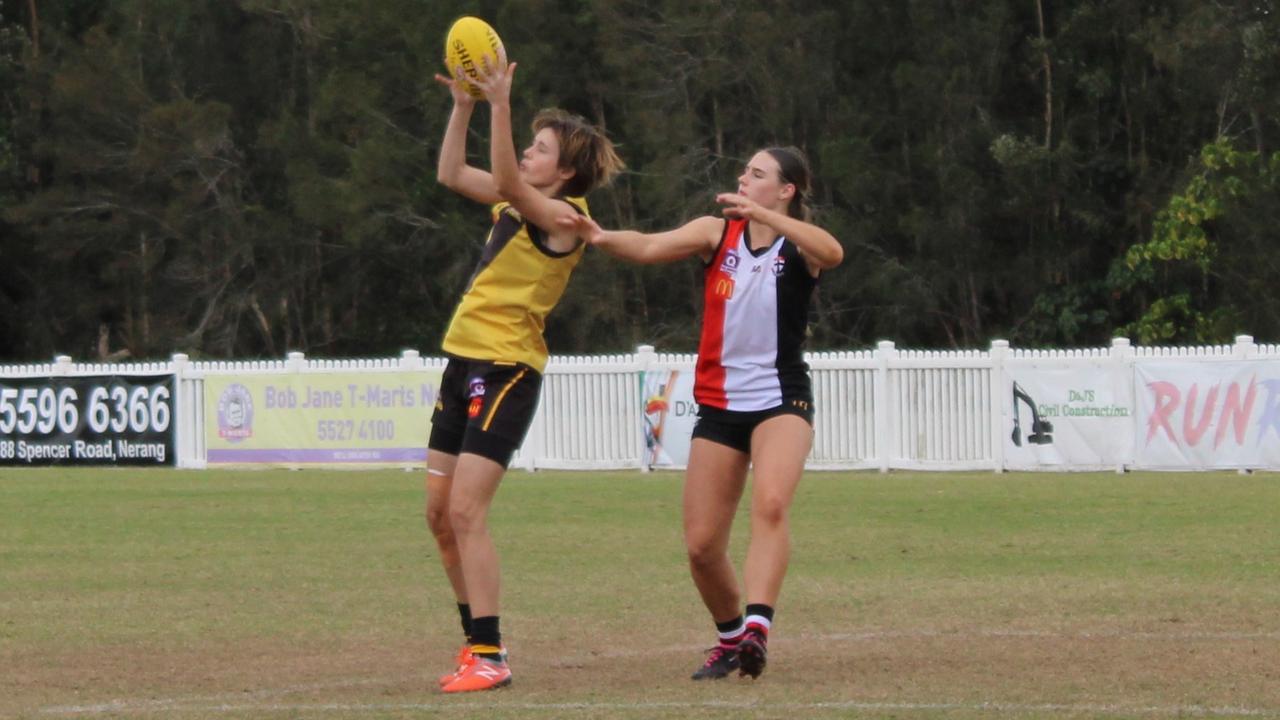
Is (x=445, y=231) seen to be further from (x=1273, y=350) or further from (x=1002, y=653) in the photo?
(x=1002, y=653)

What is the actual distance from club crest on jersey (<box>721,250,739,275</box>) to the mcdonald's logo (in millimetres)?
35

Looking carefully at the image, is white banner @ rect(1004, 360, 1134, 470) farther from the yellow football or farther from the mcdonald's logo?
the yellow football

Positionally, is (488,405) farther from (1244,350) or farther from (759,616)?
(1244,350)

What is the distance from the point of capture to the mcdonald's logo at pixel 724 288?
7785 mm

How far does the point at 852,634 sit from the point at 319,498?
1305 centimetres

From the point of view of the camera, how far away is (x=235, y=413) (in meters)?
29.0

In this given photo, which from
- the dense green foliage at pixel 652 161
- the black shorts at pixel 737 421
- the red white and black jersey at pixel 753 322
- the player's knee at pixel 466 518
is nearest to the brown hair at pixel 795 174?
the red white and black jersey at pixel 753 322

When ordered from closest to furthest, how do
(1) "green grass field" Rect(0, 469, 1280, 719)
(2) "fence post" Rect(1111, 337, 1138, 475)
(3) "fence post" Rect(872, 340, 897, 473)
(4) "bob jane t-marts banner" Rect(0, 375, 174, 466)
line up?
(1) "green grass field" Rect(0, 469, 1280, 719)
(2) "fence post" Rect(1111, 337, 1138, 475)
(3) "fence post" Rect(872, 340, 897, 473)
(4) "bob jane t-marts banner" Rect(0, 375, 174, 466)

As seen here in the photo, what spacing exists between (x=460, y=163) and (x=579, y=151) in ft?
1.79

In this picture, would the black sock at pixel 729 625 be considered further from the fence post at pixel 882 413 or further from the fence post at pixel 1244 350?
the fence post at pixel 882 413

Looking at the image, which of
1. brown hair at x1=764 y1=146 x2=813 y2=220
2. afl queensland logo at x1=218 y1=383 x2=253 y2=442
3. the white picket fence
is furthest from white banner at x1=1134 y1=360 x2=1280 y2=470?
brown hair at x1=764 y1=146 x2=813 y2=220

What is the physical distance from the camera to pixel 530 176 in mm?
7977

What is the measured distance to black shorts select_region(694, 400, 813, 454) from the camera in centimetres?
A: 780

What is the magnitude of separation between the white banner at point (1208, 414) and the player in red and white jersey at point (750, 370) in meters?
16.7
